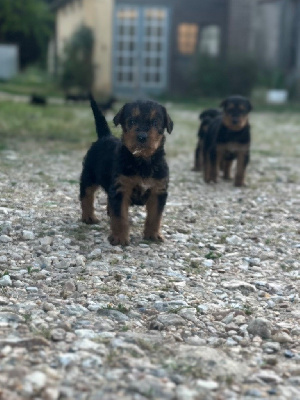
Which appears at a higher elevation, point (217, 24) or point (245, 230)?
point (217, 24)

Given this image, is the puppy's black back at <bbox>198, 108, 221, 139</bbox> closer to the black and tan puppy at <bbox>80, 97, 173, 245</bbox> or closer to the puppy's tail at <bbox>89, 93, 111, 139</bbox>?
the puppy's tail at <bbox>89, 93, 111, 139</bbox>

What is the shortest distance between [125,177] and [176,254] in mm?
721

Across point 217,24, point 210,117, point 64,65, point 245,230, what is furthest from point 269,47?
point 245,230

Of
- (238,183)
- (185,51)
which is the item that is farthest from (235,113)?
(185,51)

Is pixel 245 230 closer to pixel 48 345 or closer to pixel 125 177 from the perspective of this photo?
pixel 125 177

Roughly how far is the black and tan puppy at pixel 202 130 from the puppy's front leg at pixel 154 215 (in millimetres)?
3737

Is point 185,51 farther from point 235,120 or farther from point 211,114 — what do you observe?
point 235,120

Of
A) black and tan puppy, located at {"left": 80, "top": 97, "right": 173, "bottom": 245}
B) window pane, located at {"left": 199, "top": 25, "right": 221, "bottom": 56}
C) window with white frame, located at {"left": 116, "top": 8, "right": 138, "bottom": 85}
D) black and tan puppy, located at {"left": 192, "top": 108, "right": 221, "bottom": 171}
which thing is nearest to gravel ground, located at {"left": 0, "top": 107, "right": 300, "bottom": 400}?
black and tan puppy, located at {"left": 80, "top": 97, "right": 173, "bottom": 245}

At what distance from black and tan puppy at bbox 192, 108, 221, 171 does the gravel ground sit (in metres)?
1.93

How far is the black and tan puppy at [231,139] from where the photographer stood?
806 centimetres

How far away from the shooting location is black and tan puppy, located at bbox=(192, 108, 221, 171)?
912 cm

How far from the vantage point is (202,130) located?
9133mm

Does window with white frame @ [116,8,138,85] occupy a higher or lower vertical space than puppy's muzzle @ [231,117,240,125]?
higher

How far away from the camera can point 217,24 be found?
24969 mm
